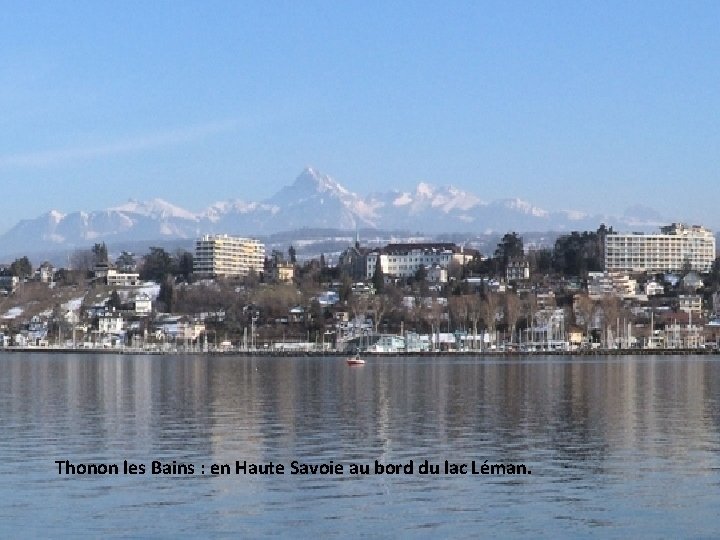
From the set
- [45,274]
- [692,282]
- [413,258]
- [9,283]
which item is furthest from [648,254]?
[9,283]

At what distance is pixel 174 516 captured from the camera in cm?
1822

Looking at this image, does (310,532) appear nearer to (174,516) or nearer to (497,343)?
(174,516)

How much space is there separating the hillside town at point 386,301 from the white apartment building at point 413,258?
0.87 feet

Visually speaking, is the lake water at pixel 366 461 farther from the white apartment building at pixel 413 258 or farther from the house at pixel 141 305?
the white apartment building at pixel 413 258

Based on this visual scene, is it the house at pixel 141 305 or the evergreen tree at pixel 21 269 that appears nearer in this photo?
the house at pixel 141 305

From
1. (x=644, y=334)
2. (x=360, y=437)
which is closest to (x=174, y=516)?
(x=360, y=437)

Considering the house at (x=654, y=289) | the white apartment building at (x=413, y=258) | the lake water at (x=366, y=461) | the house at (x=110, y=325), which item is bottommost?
the lake water at (x=366, y=461)

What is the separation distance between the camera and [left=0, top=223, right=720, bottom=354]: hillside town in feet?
412

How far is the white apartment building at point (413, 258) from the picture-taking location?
188500mm

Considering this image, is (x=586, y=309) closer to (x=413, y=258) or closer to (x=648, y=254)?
(x=648, y=254)

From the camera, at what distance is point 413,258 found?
196 meters

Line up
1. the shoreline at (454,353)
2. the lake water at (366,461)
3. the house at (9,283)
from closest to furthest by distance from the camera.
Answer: the lake water at (366,461) → the shoreline at (454,353) → the house at (9,283)

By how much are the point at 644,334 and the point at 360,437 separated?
102 meters

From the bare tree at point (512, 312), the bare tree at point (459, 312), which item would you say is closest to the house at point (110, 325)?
the bare tree at point (459, 312)
